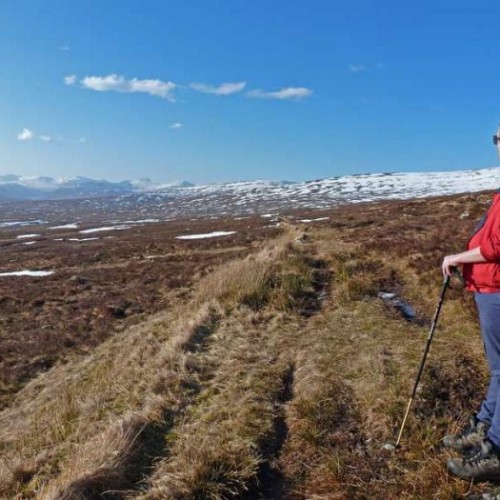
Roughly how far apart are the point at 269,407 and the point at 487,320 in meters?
2.79

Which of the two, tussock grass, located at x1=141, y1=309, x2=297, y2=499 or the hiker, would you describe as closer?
the hiker

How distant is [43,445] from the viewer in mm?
6020

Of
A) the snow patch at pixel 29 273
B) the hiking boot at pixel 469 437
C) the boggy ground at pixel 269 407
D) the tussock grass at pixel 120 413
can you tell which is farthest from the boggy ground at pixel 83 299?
the hiking boot at pixel 469 437

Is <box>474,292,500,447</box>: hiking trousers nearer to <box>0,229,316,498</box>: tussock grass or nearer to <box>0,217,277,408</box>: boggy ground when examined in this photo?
<box>0,229,316,498</box>: tussock grass

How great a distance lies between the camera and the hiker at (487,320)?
3789 mm

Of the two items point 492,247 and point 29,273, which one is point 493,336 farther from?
point 29,273

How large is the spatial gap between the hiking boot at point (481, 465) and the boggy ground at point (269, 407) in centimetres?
10

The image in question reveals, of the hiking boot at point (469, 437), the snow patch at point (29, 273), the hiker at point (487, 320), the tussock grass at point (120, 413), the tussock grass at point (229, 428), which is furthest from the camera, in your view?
the snow patch at point (29, 273)

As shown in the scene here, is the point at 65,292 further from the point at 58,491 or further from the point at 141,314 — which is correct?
the point at 58,491

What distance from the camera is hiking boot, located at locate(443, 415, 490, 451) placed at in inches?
164

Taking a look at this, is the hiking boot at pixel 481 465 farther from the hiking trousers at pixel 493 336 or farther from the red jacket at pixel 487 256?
the red jacket at pixel 487 256

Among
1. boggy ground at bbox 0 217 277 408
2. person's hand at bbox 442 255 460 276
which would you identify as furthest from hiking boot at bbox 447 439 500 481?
boggy ground at bbox 0 217 277 408

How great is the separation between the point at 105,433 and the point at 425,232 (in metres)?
15.2

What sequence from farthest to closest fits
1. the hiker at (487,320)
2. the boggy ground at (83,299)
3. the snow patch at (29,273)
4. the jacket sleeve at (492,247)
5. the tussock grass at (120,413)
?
the snow patch at (29,273)
the boggy ground at (83,299)
the tussock grass at (120,413)
the hiker at (487,320)
the jacket sleeve at (492,247)
